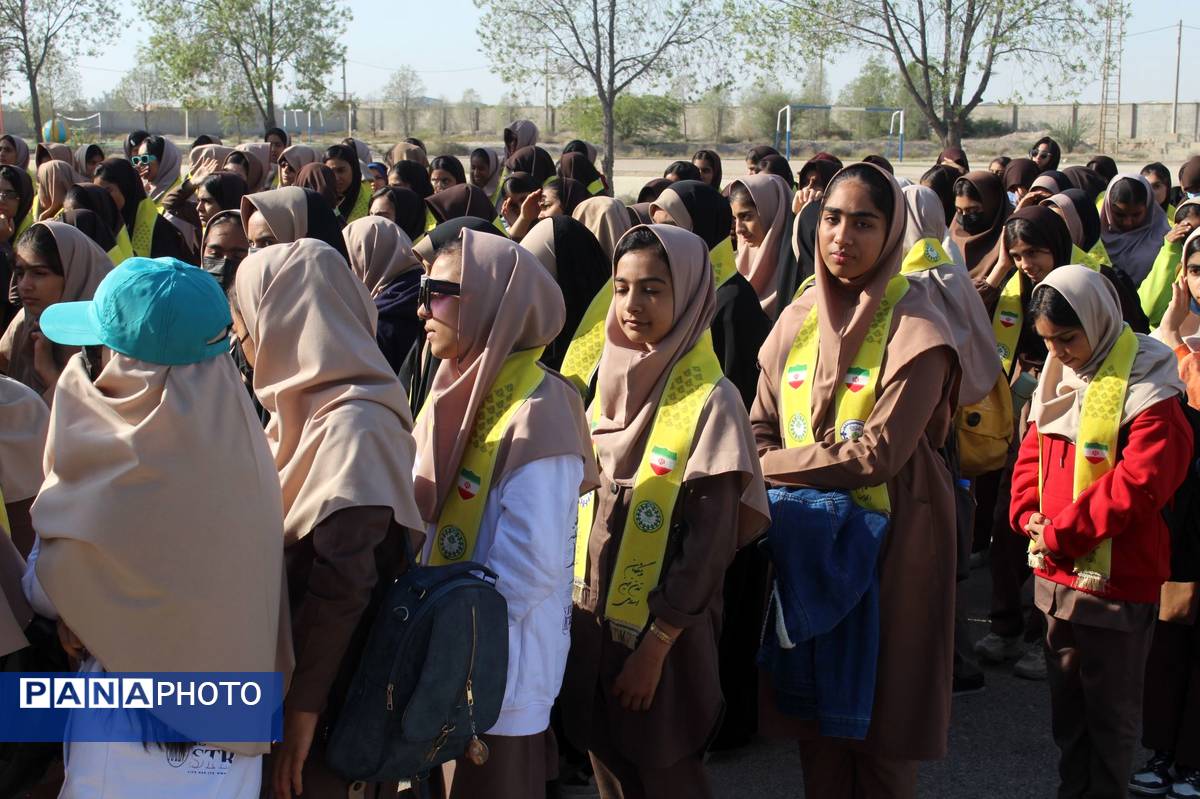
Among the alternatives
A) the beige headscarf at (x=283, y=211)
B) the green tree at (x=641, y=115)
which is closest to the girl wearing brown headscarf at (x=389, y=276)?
the beige headscarf at (x=283, y=211)

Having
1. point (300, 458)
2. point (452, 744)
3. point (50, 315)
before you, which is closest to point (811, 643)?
point (452, 744)

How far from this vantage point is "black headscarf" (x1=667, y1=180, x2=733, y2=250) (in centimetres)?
564

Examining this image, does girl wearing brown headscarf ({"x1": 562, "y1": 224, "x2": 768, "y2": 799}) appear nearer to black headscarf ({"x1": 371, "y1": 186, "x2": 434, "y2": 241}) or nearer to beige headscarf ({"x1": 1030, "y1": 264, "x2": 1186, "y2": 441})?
beige headscarf ({"x1": 1030, "y1": 264, "x2": 1186, "y2": 441})

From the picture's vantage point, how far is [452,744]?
2541 millimetres

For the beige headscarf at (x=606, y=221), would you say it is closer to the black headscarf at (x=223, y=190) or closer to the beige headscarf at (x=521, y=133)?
the black headscarf at (x=223, y=190)

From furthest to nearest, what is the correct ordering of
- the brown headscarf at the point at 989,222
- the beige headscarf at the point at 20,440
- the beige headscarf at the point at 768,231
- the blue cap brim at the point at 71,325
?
the brown headscarf at the point at 989,222 → the beige headscarf at the point at 768,231 → the beige headscarf at the point at 20,440 → the blue cap brim at the point at 71,325

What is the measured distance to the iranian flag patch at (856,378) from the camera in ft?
10.9

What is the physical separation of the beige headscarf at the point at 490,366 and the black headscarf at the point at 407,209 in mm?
4158

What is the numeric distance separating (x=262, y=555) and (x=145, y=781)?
19.1 inches

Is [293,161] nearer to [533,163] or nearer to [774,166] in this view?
[533,163]

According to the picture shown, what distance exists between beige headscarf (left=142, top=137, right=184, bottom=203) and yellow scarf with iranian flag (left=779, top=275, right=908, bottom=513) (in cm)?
823

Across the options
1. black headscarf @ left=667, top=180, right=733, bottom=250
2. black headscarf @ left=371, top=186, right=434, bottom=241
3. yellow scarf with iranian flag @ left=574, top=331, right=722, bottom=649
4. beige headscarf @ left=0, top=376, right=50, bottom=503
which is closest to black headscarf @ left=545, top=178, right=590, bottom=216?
black headscarf @ left=371, top=186, right=434, bottom=241

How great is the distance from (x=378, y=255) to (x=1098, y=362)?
9.58ft

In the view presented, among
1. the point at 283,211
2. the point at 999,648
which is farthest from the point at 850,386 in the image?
the point at 283,211
